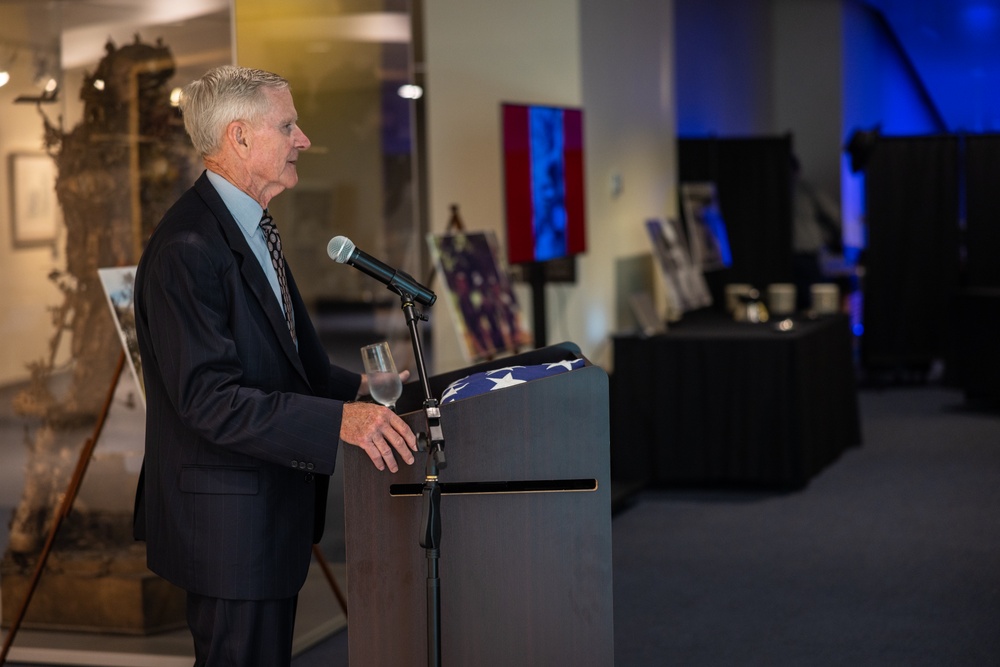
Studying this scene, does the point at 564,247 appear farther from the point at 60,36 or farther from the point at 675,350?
the point at 60,36

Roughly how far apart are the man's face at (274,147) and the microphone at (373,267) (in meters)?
0.21

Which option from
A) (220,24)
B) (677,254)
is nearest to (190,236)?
(220,24)

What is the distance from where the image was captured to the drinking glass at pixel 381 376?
2109 millimetres

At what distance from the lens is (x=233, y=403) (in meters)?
1.97

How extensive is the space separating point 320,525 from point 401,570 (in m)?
0.32

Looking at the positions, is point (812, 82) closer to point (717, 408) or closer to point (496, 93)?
point (496, 93)

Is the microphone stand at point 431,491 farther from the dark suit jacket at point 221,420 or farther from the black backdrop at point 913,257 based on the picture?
the black backdrop at point 913,257

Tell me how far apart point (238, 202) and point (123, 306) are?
1.48 m

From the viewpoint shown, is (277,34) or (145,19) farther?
Result: (277,34)

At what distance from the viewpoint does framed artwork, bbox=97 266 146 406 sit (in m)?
3.43

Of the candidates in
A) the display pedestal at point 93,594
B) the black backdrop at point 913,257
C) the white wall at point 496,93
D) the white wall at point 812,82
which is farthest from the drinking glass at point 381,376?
the white wall at point 812,82

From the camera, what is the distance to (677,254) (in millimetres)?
7246

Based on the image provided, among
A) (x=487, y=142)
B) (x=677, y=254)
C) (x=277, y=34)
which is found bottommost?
(x=677, y=254)

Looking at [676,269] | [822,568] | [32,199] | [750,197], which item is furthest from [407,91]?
[750,197]
